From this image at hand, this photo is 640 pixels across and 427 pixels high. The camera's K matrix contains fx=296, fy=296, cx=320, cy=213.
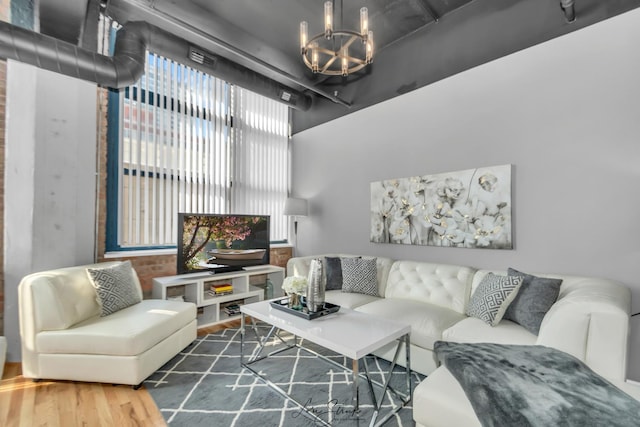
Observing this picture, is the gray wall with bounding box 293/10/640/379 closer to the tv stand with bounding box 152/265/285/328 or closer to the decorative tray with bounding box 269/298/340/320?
the decorative tray with bounding box 269/298/340/320

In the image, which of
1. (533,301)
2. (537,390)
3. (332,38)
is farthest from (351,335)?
(332,38)

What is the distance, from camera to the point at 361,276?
3.38 m

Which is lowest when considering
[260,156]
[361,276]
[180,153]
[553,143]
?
[361,276]

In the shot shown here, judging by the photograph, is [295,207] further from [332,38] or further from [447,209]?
[332,38]

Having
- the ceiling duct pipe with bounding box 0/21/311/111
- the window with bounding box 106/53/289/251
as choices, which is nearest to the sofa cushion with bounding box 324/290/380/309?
the window with bounding box 106/53/289/251

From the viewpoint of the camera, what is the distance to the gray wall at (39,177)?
2660 mm

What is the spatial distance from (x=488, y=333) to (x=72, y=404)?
2.96 metres

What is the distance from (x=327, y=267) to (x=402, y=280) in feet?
3.00

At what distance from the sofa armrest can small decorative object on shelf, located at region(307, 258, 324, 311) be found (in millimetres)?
1441

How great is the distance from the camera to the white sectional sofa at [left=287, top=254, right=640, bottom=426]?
57.4 inches

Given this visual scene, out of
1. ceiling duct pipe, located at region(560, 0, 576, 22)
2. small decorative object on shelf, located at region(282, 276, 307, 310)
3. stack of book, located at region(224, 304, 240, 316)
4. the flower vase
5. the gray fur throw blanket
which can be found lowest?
stack of book, located at region(224, 304, 240, 316)

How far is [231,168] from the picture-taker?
442cm

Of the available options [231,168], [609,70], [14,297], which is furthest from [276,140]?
[609,70]

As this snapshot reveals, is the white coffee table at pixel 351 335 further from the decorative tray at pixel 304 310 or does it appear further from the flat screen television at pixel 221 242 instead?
the flat screen television at pixel 221 242
